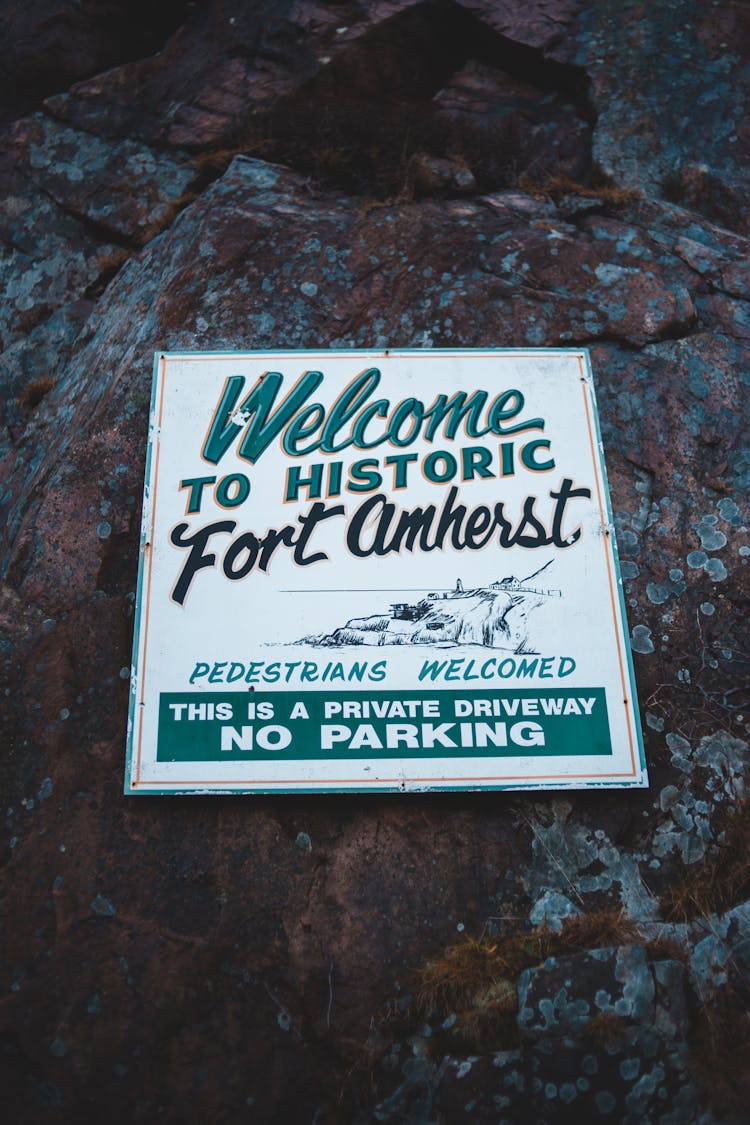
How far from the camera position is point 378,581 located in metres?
3.39

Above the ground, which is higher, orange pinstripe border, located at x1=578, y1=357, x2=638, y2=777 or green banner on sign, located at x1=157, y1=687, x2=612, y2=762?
orange pinstripe border, located at x1=578, y1=357, x2=638, y2=777

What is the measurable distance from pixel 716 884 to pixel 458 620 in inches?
49.3

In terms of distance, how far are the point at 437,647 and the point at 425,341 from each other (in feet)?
4.51

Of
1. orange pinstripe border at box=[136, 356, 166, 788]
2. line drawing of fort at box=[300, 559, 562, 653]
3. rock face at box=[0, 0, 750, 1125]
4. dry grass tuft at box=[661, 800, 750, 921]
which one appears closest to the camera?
rock face at box=[0, 0, 750, 1125]

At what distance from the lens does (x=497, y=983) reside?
9.44 feet

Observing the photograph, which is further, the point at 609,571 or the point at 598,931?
the point at 609,571

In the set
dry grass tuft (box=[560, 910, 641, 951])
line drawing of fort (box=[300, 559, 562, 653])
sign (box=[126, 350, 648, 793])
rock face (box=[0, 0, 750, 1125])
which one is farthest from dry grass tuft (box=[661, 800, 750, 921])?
line drawing of fort (box=[300, 559, 562, 653])

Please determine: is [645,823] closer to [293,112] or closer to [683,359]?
[683,359]

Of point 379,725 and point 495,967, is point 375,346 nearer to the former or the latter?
point 379,725

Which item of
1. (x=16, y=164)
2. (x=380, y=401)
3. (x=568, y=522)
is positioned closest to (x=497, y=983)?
(x=568, y=522)

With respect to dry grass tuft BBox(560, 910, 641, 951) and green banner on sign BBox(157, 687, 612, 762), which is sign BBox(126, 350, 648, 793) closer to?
green banner on sign BBox(157, 687, 612, 762)

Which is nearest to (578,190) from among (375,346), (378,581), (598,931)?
(375,346)

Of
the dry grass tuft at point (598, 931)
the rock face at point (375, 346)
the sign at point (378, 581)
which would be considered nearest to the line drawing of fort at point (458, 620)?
the sign at point (378, 581)

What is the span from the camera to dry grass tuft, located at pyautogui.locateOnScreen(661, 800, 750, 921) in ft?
9.73
